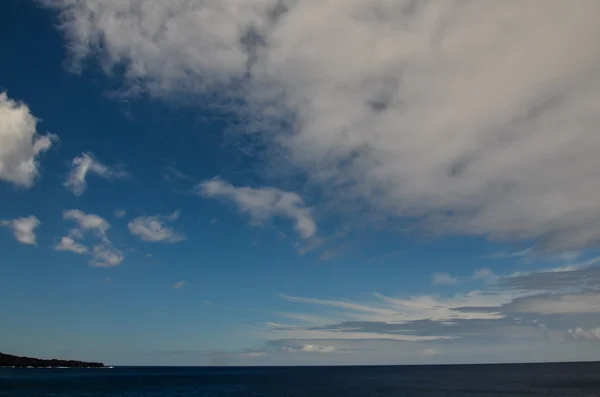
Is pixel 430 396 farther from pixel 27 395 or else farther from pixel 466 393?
pixel 27 395

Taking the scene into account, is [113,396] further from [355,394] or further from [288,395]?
[355,394]

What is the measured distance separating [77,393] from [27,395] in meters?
14.7

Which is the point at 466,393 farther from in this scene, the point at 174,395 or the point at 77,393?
the point at 77,393

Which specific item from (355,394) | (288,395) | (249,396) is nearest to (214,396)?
(249,396)

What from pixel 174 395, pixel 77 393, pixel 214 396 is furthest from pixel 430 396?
pixel 77 393

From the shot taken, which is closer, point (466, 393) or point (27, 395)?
point (27, 395)

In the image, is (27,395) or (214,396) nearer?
(27,395)

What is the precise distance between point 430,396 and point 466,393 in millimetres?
16395

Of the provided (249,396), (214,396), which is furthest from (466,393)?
(214,396)

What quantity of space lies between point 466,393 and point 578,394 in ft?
97.1

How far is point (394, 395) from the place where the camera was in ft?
394

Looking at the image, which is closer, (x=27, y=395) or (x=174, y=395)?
(x=27, y=395)

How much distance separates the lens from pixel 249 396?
387ft

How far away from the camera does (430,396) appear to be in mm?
115938
